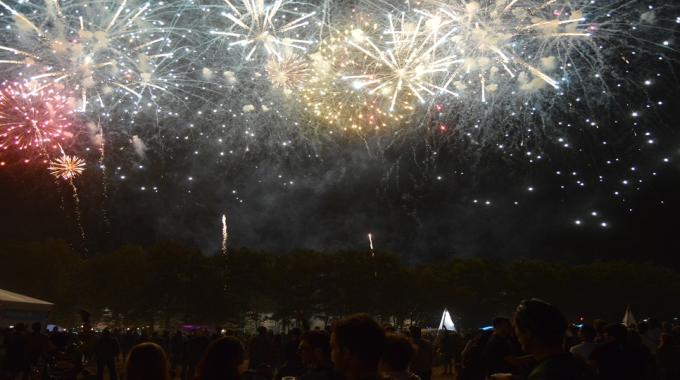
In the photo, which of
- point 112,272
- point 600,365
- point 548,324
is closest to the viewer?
point 548,324

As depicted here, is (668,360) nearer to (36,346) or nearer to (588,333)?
(588,333)

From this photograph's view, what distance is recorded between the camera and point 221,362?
3.65m

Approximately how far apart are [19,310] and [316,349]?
60.5 ft

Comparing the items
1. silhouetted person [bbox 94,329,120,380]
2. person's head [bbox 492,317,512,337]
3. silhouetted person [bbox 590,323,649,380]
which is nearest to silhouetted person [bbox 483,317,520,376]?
person's head [bbox 492,317,512,337]

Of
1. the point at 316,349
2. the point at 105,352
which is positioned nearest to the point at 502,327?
the point at 316,349

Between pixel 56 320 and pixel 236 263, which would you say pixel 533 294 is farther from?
pixel 56 320

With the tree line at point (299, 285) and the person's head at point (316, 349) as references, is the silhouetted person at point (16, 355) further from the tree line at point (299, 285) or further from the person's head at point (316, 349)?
the tree line at point (299, 285)

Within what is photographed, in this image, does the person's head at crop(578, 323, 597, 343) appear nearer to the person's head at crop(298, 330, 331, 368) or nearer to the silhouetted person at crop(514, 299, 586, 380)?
the person's head at crop(298, 330, 331, 368)

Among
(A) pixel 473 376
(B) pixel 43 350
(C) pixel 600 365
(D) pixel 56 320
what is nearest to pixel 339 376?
(A) pixel 473 376

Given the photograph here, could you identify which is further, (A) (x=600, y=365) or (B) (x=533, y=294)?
(B) (x=533, y=294)

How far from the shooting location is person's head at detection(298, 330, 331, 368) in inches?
170

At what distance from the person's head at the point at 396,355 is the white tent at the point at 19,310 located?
17.6 m

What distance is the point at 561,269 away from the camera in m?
56.0

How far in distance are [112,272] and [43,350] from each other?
36961 millimetres
